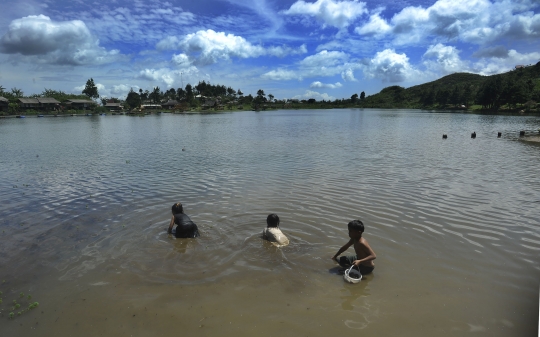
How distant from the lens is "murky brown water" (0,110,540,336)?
5.30 meters

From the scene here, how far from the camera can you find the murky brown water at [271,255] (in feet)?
17.4

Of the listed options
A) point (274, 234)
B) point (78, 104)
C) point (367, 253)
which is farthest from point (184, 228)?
point (78, 104)

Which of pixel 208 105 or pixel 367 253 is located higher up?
pixel 208 105

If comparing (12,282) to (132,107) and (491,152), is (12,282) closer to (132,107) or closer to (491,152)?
(491,152)

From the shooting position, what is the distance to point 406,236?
8.47 m

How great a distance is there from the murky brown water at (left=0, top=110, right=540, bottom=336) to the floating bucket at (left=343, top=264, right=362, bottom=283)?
14 cm

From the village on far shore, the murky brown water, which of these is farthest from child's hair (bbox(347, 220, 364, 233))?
the village on far shore

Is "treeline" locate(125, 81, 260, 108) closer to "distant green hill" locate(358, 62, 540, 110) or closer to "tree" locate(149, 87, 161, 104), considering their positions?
"tree" locate(149, 87, 161, 104)

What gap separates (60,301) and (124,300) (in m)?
1.21

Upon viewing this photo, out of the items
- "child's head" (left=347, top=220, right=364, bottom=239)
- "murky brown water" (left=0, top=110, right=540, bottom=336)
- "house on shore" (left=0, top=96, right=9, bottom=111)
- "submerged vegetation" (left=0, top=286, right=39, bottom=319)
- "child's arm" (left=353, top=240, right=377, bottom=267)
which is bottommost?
"submerged vegetation" (left=0, top=286, right=39, bottom=319)

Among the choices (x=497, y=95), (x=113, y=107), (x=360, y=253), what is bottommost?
(x=360, y=253)

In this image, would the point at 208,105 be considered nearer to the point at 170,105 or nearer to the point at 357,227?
the point at 170,105

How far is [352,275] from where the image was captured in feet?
21.2

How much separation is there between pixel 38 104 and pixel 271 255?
137805mm
